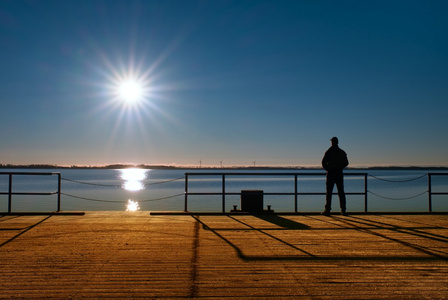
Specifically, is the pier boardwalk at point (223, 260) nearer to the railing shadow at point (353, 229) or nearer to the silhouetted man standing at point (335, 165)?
the railing shadow at point (353, 229)

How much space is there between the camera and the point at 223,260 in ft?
15.1

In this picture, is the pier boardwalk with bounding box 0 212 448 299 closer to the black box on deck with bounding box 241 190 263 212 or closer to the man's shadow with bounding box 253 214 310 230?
the man's shadow with bounding box 253 214 310 230

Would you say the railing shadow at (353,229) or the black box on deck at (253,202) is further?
the black box on deck at (253,202)

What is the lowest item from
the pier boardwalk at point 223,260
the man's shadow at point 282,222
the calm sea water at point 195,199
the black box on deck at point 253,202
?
the calm sea water at point 195,199

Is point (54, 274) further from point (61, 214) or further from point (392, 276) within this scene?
point (61, 214)

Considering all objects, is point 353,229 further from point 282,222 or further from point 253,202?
point 253,202

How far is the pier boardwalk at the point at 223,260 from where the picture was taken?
3.54m

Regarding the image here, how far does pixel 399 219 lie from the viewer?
27.6 feet

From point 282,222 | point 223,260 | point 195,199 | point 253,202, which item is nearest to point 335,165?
point 282,222

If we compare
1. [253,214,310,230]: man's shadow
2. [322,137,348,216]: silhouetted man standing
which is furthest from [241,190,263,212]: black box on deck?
[322,137,348,216]: silhouetted man standing

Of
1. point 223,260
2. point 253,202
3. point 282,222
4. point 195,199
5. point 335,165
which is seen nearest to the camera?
point 223,260

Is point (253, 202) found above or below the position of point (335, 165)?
below

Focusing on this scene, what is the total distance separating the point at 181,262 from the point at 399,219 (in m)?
6.17

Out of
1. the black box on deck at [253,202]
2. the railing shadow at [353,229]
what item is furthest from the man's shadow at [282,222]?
the black box on deck at [253,202]
